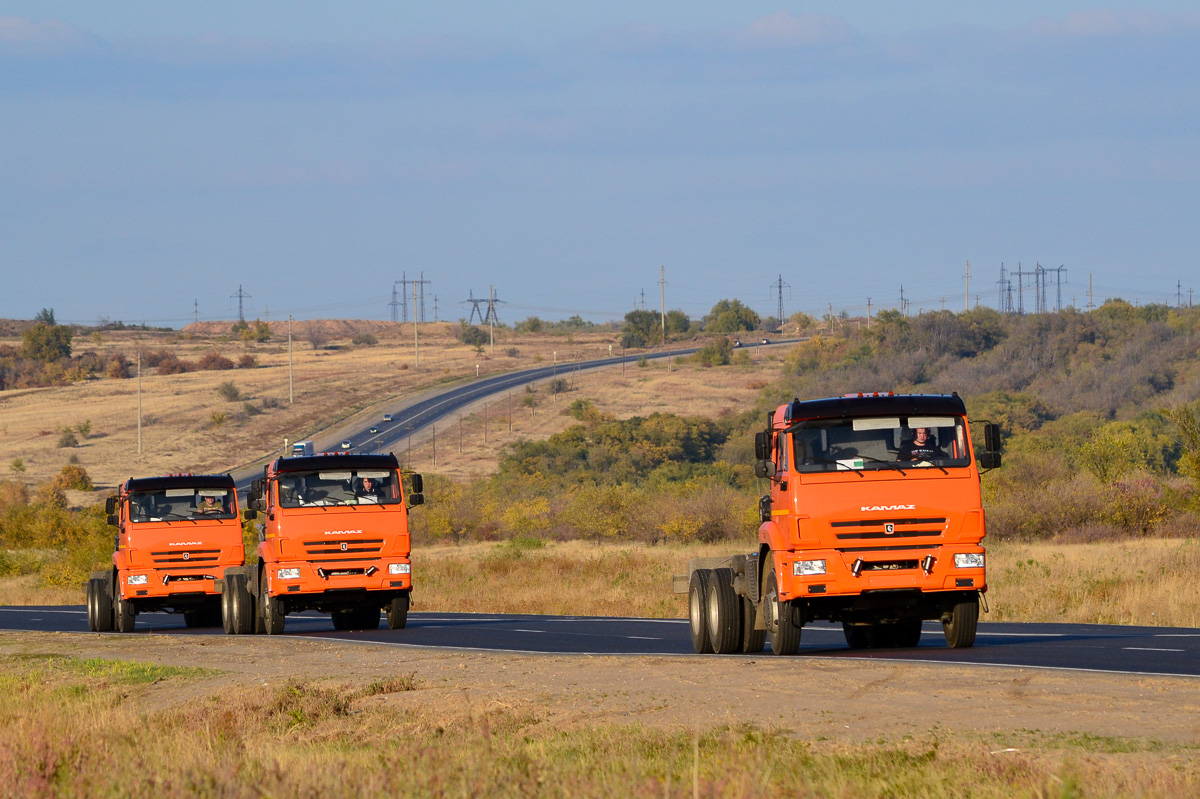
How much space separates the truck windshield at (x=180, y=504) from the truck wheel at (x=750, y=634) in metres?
15.5

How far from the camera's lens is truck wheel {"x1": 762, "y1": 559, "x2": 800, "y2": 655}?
55.6ft

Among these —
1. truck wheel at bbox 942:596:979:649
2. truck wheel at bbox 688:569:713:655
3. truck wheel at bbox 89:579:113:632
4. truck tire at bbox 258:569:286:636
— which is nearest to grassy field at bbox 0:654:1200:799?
truck wheel at bbox 688:569:713:655

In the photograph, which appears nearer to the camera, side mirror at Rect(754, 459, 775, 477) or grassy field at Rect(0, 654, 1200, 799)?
grassy field at Rect(0, 654, 1200, 799)

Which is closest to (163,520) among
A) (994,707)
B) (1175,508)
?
(994,707)

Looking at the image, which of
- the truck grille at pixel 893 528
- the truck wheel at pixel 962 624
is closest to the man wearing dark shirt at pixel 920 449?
the truck grille at pixel 893 528

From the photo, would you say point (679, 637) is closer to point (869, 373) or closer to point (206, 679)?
point (206, 679)

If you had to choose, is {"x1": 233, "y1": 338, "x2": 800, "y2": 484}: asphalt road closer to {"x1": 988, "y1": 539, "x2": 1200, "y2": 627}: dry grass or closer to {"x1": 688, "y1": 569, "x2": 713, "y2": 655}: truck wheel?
{"x1": 988, "y1": 539, "x2": 1200, "y2": 627}: dry grass

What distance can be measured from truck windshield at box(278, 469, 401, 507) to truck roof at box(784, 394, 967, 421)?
36.9ft

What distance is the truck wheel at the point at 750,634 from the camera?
726 inches

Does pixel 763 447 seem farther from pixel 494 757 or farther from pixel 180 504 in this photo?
pixel 180 504

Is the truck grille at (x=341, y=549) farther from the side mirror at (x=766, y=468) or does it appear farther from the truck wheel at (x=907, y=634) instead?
the side mirror at (x=766, y=468)

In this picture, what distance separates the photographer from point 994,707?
12484 millimetres

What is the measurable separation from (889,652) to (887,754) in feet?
29.3

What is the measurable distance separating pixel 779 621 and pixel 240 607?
14192 mm
